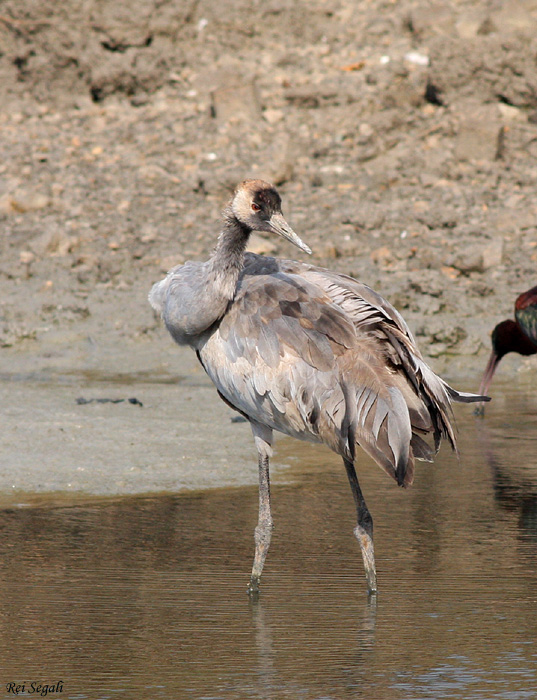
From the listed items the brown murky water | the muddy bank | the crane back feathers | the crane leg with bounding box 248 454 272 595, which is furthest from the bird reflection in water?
the muddy bank

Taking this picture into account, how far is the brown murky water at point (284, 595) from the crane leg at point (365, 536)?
81mm

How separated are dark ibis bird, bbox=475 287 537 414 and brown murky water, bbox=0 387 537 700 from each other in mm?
2298

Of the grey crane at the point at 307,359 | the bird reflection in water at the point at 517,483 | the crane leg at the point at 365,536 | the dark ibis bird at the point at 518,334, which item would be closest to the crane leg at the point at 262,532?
the grey crane at the point at 307,359

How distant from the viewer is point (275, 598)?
→ 4.84 metres

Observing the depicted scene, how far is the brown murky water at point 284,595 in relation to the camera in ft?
12.8

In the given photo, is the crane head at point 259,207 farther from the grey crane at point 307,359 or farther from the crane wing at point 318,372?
the crane wing at point 318,372

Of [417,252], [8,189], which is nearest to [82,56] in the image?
[8,189]

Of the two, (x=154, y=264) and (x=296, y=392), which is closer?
(x=296, y=392)

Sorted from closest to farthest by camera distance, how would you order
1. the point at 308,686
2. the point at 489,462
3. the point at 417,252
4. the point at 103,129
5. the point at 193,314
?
the point at 308,686 < the point at 193,314 < the point at 489,462 < the point at 417,252 < the point at 103,129

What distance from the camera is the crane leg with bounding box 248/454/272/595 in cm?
500

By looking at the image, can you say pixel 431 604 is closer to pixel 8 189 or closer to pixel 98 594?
pixel 98 594

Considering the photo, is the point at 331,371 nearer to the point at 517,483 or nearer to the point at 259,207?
the point at 259,207

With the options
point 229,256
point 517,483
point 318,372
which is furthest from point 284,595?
point 517,483

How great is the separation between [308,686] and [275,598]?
102 centimetres
